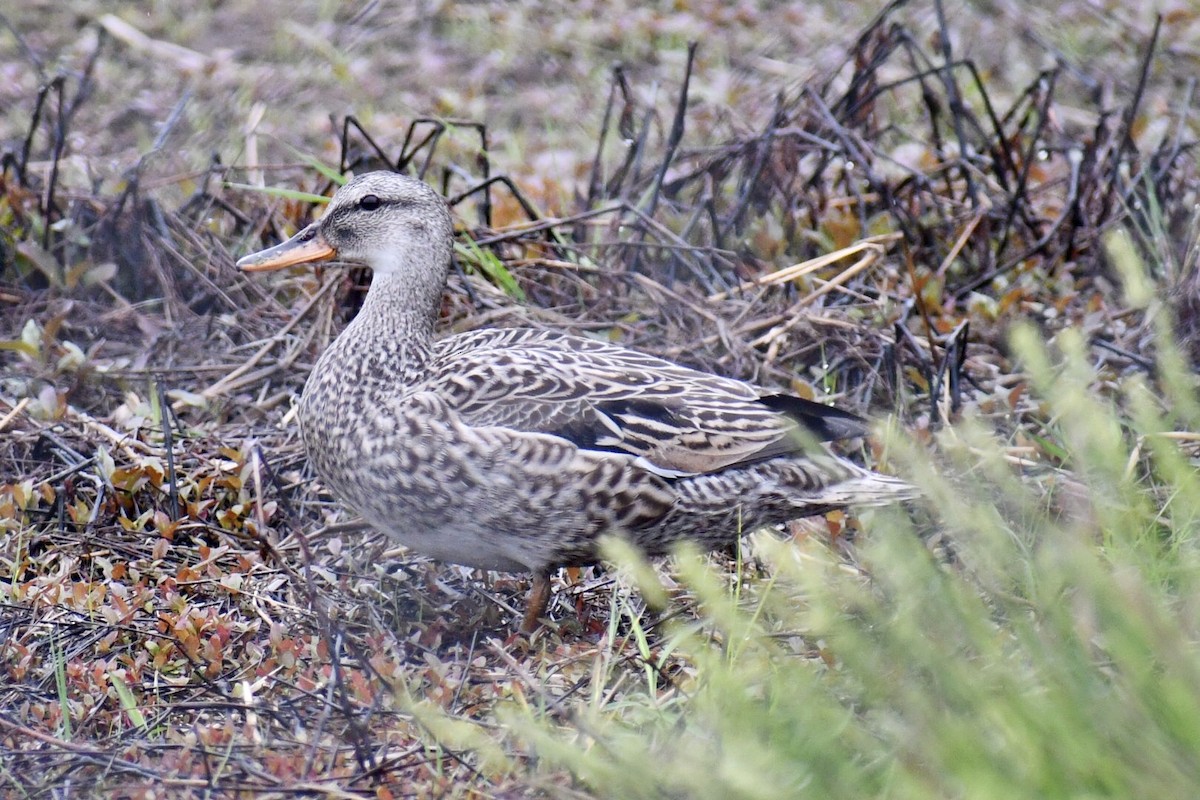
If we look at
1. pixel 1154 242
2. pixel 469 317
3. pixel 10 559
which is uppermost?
pixel 1154 242

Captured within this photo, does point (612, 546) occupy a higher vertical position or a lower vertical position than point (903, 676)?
higher

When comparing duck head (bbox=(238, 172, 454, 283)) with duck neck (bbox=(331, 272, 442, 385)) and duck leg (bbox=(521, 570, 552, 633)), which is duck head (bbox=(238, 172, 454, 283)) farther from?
duck leg (bbox=(521, 570, 552, 633))

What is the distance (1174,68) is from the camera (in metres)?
8.12

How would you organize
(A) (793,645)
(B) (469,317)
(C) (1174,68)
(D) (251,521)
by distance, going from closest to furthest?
1. (A) (793,645)
2. (D) (251,521)
3. (B) (469,317)
4. (C) (1174,68)

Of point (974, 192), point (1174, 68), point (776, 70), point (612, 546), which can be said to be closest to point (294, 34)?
point (776, 70)

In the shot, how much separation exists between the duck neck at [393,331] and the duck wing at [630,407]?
103mm

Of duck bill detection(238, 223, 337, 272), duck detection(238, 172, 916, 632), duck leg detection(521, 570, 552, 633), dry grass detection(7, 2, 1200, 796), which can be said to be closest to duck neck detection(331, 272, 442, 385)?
duck detection(238, 172, 916, 632)

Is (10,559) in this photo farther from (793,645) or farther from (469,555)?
(793,645)

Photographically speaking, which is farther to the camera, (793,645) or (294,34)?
(294,34)

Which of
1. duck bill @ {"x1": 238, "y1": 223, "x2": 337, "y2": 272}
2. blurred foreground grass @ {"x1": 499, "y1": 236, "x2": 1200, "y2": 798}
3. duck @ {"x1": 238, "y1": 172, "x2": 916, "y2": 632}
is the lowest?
duck @ {"x1": 238, "y1": 172, "x2": 916, "y2": 632}

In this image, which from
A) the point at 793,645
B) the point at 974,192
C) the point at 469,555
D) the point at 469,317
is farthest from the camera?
the point at 974,192

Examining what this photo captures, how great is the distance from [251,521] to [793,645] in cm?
177

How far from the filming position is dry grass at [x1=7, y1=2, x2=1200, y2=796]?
3689 mm

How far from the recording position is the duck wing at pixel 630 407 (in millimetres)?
4191
